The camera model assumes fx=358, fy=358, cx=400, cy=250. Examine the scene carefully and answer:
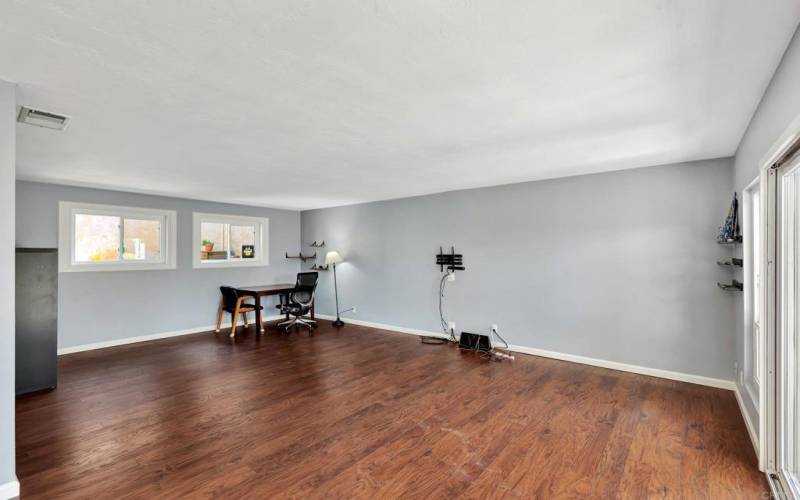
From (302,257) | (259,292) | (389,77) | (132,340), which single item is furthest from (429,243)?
(132,340)

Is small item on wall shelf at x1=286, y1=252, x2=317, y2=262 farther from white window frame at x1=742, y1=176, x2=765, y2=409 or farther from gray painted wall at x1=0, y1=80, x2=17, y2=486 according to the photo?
white window frame at x1=742, y1=176, x2=765, y2=409

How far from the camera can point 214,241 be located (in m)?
6.70

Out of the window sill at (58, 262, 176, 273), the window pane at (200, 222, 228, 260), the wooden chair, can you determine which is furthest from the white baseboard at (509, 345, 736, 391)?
the window sill at (58, 262, 176, 273)

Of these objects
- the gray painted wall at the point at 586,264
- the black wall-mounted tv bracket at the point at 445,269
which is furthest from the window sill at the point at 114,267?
the black wall-mounted tv bracket at the point at 445,269

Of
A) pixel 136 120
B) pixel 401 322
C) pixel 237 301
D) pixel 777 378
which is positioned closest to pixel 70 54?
pixel 136 120

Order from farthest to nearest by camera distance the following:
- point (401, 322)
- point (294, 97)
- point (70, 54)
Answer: point (401, 322) → point (294, 97) → point (70, 54)

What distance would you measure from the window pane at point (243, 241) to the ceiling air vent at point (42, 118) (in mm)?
4449

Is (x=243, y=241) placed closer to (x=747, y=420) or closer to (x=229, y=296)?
(x=229, y=296)

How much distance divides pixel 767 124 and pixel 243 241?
732cm

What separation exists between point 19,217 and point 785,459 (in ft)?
25.4

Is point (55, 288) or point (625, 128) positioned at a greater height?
point (625, 128)

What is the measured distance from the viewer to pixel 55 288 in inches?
149

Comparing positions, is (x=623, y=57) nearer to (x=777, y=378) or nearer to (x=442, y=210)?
Result: (x=777, y=378)

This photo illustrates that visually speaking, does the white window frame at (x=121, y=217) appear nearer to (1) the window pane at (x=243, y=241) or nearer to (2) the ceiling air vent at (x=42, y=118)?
(1) the window pane at (x=243, y=241)
